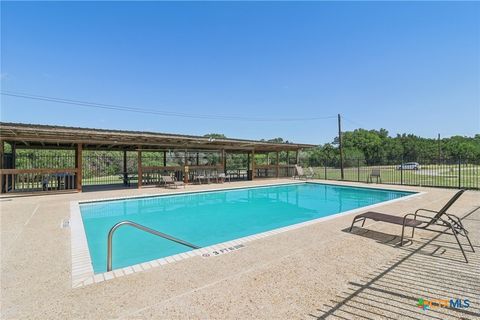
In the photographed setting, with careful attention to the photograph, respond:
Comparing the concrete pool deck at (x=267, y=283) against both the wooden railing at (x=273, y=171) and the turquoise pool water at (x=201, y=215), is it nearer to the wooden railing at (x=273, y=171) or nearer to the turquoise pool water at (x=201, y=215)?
the turquoise pool water at (x=201, y=215)

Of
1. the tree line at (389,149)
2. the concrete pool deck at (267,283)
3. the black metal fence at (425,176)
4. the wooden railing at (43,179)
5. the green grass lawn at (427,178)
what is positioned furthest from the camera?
the tree line at (389,149)

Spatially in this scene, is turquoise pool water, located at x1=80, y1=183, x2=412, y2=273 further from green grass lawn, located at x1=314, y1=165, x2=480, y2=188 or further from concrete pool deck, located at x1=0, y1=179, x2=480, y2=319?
green grass lawn, located at x1=314, y1=165, x2=480, y2=188

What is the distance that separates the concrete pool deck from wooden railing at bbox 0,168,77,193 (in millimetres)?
7249

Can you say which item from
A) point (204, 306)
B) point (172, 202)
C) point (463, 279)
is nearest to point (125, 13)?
point (172, 202)

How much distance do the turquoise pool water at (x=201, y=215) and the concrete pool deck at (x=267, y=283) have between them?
1152mm

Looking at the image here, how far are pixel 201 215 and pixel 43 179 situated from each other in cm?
780

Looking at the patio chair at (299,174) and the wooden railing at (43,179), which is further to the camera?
the patio chair at (299,174)

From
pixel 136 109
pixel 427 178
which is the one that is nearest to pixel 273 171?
pixel 427 178

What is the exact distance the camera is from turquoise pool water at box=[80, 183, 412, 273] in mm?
5227

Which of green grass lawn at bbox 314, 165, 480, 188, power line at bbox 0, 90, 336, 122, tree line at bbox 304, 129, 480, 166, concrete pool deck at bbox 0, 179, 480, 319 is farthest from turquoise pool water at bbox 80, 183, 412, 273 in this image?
tree line at bbox 304, 129, 480, 166

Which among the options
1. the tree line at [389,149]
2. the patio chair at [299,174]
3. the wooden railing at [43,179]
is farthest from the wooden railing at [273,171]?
the tree line at [389,149]

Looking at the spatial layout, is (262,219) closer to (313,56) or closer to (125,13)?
(313,56)

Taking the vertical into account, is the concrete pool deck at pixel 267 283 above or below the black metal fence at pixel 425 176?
below

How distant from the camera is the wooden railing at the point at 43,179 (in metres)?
10.1
